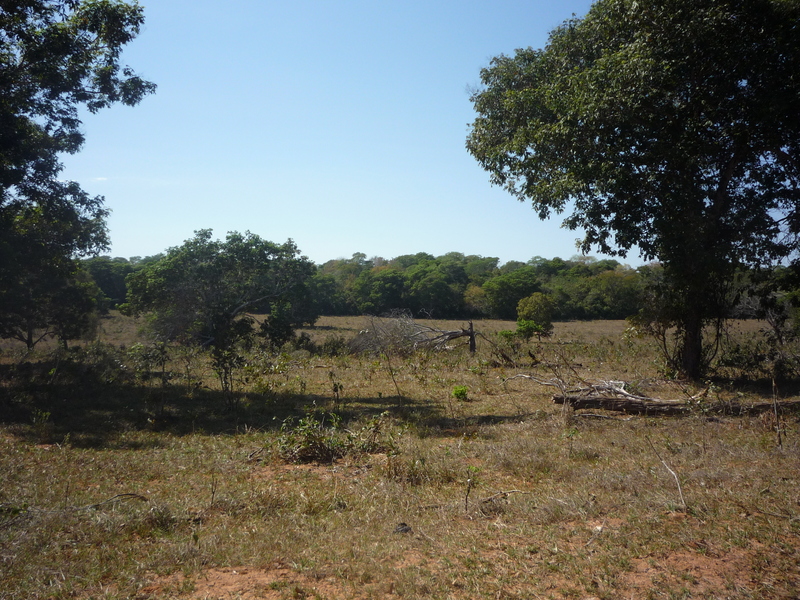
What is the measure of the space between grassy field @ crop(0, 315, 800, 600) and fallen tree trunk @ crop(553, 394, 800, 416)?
236 millimetres

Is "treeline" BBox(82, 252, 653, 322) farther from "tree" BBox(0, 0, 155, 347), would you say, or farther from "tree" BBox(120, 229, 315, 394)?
"tree" BBox(0, 0, 155, 347)

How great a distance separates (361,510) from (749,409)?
6631mm

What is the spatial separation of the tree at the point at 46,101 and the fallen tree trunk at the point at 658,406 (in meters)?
12.0

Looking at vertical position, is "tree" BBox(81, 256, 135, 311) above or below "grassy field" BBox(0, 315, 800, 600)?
above

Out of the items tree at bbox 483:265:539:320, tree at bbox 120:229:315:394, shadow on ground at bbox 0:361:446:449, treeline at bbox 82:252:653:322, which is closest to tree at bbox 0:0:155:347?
shadow on ground at bbox 0:361:446:449

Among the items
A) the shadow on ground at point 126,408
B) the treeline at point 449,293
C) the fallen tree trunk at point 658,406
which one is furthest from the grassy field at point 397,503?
the treeline at point 449,293

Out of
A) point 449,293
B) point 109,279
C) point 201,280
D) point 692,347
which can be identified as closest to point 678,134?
point 692,347

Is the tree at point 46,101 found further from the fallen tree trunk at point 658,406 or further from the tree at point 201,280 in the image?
the fallen tree trunk at point 658,406

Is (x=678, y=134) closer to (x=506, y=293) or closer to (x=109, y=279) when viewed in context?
(x=506, y=293)

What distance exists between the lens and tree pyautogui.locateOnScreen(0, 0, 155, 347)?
36.4 feet

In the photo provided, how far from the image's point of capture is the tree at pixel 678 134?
31.1 feet

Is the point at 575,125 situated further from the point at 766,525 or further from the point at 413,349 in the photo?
the point at 413,349

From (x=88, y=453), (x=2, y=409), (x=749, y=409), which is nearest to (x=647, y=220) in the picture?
(x=749, y=409)

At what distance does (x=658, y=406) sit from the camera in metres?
8.97
